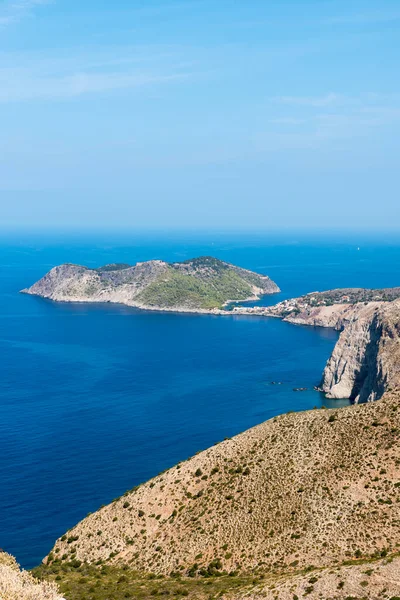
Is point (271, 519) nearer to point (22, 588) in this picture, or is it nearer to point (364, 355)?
point (22, 588)

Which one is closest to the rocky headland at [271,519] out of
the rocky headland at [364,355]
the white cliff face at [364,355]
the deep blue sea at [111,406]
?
the deep blue sea at [111,406]

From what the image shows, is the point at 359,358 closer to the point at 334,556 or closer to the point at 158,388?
the point at 158,388

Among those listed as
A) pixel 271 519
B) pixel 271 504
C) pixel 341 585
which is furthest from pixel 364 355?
pixel 341 585

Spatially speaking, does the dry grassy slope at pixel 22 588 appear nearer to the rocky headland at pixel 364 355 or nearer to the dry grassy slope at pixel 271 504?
the dry grassy slope at pixel 271 504

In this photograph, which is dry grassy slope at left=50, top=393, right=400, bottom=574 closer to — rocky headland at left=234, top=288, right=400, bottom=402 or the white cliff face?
rocky headland at left=234, top=288, right=400, bottom=402

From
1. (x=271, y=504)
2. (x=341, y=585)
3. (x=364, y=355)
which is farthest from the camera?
(x=364, y=355)

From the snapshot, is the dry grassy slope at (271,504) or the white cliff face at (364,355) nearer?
the dry grassy slope at (271,504)
